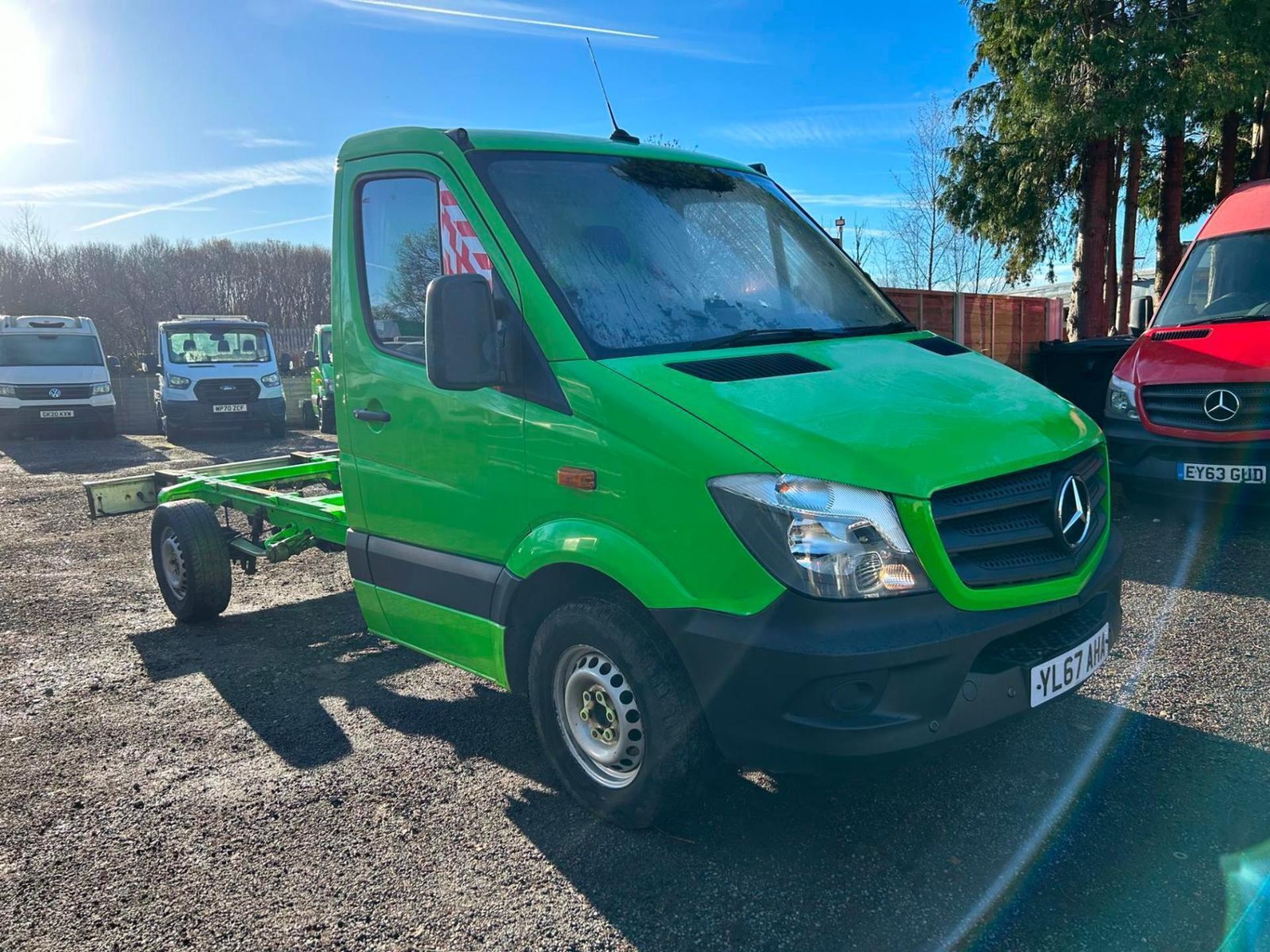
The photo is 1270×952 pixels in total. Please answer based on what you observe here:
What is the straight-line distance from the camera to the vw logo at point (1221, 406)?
6512mm

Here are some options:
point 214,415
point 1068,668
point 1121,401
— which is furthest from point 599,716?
point 214,415

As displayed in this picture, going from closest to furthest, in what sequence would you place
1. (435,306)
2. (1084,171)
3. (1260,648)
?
(435,306) → (1260,648) → (1084,171)

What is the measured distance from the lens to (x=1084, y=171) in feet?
56.0

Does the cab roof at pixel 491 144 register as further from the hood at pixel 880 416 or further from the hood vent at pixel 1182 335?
the hood vent at pixel 1182 335

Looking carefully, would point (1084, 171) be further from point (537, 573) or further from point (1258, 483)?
point (537, 573)

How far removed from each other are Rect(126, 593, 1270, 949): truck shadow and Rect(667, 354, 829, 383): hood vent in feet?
4.17

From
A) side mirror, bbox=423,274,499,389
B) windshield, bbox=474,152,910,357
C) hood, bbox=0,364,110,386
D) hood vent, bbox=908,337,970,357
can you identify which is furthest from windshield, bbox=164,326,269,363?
hood vent, bbox=908,337,970,357

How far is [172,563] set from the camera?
622 cm

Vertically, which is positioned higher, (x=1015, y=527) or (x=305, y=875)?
(x=1015, y=527)

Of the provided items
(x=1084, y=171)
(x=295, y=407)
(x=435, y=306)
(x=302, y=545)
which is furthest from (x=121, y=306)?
(x=435, y=306)

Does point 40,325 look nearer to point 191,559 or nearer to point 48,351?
point 48,351

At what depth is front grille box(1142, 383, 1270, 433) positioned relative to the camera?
641 cm

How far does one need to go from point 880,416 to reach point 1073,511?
74 cm

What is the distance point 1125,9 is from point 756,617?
16548 millimetres
